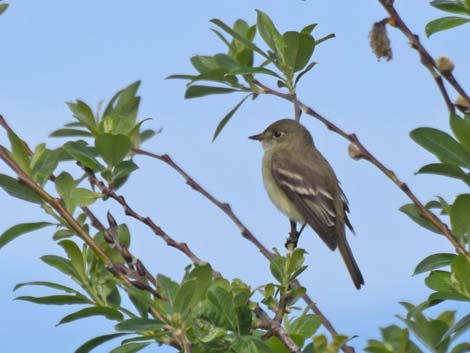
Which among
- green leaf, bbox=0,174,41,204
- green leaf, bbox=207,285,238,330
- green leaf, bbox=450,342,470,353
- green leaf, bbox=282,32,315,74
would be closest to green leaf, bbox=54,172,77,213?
green leaf, bbox=0,174,41,204

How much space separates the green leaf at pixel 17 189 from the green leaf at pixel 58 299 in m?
0.57

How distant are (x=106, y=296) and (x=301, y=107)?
163 cm

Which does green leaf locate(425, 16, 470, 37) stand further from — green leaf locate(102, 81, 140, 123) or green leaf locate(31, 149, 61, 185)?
green leaf locate(31, 149, 61, 185)

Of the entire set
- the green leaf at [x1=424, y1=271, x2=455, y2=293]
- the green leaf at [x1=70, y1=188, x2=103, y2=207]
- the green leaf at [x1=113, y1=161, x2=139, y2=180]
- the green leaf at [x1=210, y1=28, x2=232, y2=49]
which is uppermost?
the green leaf at [x1=210, y1=28, x2=232, y2=49]

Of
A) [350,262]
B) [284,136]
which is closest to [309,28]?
[350,262]

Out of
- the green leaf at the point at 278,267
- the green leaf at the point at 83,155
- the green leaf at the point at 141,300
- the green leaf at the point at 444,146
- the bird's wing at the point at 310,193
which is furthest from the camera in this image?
the bird's wing at the point at 310,193

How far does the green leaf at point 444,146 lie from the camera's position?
159 inches

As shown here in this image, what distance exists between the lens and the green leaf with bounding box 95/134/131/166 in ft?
13.8

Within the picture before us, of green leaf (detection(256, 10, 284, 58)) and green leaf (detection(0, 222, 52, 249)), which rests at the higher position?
green leaf (detection(256, 10, 284, 58))

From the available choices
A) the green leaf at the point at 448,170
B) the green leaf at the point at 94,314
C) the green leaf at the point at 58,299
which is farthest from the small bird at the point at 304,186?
the green leaf at the point at 94,314

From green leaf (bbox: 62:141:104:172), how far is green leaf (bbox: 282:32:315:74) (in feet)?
4.67

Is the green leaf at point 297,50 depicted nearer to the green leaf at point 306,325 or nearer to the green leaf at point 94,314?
the green leaf at point 306,325

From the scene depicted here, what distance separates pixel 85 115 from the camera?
4746 mm

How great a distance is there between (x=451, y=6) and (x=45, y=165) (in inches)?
99.1
